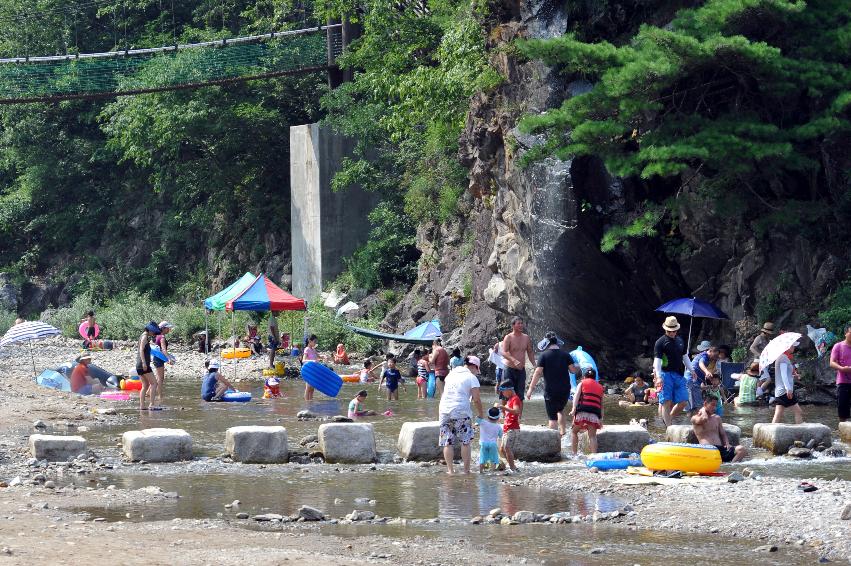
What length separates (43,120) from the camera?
176 feet

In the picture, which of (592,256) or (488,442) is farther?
(592,256)

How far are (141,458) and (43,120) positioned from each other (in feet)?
135

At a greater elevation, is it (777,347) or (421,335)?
(421,335)

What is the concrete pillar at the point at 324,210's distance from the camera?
41406 millimetres

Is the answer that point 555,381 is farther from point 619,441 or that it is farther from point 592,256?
point 592,256

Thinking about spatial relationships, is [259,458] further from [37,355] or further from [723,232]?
[37,355]

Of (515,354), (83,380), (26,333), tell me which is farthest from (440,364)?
(26,333)

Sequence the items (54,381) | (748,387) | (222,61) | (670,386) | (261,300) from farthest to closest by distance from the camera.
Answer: (222,61) → (261,300) → (54,381) → (748,387) → (670,386)

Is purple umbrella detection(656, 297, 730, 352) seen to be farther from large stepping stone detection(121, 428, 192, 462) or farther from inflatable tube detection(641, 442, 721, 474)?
large stepping stone detection(121, 428, 192, 462)

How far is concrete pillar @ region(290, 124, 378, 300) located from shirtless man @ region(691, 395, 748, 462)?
88.7 feet

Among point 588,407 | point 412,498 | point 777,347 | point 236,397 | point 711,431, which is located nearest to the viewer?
point 412,498

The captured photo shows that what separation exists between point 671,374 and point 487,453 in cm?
396

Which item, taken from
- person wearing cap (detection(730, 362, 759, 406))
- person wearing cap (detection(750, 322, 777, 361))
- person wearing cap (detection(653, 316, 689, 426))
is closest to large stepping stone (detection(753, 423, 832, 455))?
person wearing cap (detection(653, 316, 689, 426))

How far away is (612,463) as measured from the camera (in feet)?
48.2
